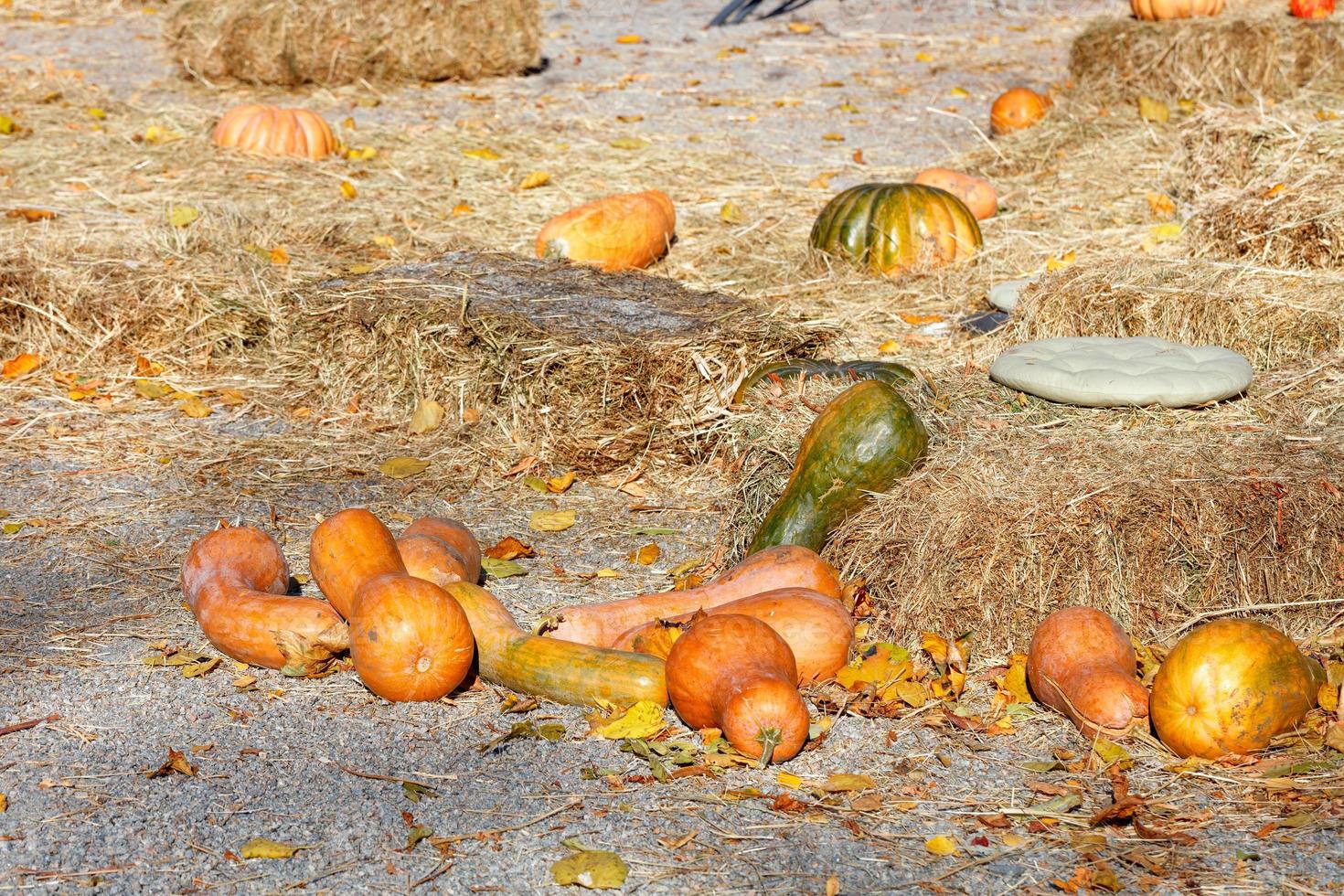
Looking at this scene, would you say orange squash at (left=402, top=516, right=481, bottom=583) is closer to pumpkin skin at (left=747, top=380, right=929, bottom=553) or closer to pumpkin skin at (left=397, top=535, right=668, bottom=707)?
pumpkin skin at (left=397, top=535, right=668, bottom=707)

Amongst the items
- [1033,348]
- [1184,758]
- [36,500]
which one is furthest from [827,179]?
[1184,758]

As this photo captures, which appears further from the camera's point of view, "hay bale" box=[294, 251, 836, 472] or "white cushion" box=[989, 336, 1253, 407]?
"hay bale" box=[294, 251, 836, 472]

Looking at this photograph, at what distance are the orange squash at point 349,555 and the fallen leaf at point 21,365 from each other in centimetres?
302

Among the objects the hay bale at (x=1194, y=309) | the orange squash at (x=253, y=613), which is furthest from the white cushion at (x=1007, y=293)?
the orange squash at (x=253, y=613)

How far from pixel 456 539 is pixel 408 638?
68 cm

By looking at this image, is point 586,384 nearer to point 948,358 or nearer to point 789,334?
point 789,334

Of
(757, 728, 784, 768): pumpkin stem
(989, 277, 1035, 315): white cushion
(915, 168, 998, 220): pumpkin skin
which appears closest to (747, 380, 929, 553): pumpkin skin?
(757, 728, 784, 768): pumpkin stem

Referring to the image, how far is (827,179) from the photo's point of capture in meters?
8.95

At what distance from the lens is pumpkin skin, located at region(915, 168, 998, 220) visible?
8047 millimetres

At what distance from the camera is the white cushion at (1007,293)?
631cm

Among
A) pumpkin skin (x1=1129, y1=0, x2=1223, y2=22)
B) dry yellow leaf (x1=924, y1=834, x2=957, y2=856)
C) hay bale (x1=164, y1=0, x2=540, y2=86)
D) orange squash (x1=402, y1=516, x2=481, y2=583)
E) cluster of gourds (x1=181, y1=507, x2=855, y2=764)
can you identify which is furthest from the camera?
hay bale (x1=164, y1=0, x2=540, y2=86)

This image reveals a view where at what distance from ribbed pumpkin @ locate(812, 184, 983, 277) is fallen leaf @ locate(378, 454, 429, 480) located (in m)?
2.89

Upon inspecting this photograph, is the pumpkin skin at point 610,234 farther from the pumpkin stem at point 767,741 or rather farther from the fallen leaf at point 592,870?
the fallen leaf at point 592,870

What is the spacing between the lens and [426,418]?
5.71 m
